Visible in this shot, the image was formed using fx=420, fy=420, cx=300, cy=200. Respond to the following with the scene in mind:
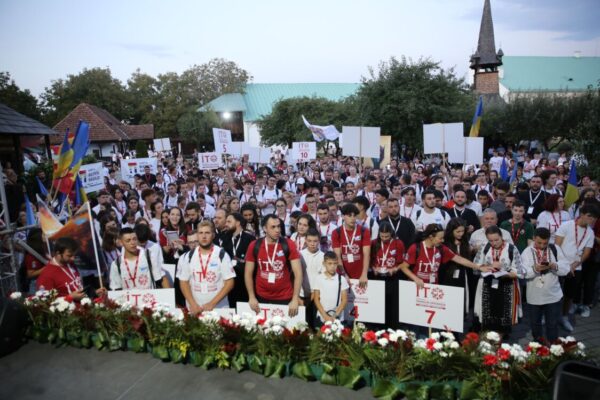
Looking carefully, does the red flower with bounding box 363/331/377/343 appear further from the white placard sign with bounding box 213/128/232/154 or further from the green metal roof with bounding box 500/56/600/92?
the green metal roof with bounding box 500/56/600/92

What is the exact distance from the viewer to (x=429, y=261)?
5527 millimetres

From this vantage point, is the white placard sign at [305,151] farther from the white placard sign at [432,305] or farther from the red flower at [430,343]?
the red flower at [430,343]

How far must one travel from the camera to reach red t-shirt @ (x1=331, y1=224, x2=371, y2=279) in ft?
19.2

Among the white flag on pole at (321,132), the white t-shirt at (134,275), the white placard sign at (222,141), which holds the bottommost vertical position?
the white t-shirt at (134,275)

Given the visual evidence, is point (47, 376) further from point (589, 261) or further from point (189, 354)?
point (589, 261)

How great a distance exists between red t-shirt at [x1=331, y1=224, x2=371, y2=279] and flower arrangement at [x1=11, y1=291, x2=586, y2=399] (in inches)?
74.9

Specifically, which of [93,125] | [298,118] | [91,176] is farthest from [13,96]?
[91,176]

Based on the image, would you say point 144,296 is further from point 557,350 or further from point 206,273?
point 557,350

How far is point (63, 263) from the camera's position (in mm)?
5203

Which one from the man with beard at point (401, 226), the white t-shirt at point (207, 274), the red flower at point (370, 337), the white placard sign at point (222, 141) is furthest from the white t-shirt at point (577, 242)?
the white placard sign at point (222, 141)

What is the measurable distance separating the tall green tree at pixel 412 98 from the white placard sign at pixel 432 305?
22865 millimetres

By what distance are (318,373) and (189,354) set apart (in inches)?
51.4

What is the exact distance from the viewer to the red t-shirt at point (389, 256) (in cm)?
577

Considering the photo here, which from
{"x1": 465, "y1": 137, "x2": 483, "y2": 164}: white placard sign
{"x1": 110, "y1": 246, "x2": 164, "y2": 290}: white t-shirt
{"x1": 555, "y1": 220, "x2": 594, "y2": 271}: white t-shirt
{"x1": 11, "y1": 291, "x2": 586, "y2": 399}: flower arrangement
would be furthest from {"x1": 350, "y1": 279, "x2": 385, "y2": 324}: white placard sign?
{"x1": 465, "y1": 137, "x2": 483, "y2": 164}: white placard sign
